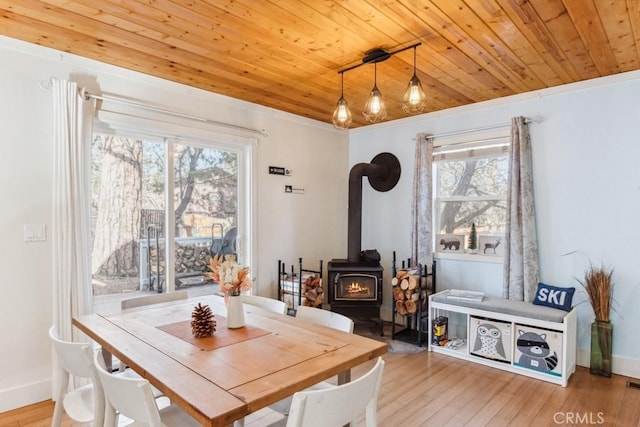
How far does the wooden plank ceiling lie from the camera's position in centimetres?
203

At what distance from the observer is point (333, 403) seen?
1.16m

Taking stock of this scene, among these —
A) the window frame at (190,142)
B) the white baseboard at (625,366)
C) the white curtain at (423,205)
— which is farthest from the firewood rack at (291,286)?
the white baseboard at (625,366)

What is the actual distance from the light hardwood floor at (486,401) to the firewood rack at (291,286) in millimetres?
986

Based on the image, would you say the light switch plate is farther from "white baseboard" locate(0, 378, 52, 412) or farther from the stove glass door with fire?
the stove glass door with fire

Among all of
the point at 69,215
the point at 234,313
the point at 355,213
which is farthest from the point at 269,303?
the point at 355,213

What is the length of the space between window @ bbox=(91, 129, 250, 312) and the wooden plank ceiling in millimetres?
673

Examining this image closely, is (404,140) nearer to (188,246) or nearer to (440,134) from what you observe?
(440,134)

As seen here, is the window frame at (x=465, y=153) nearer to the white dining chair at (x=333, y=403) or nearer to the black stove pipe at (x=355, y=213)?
the black stove pipe at (x=355, y=213)

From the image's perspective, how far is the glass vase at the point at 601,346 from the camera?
297cm

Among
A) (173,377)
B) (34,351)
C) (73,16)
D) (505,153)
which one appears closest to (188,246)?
(34,351)

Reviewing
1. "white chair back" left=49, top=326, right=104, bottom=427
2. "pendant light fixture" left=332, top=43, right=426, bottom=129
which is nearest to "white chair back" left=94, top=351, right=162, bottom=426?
"white chair back" left=49, top=326, right=104, bottom=427

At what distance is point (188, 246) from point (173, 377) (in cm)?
227

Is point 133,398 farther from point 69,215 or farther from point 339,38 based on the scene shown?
point 339,38

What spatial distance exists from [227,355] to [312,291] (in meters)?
2.37
